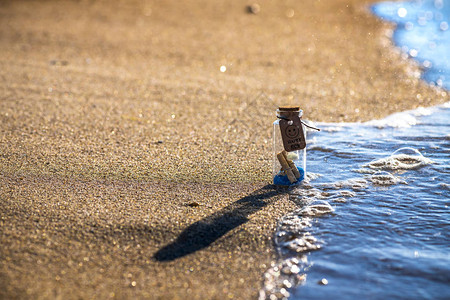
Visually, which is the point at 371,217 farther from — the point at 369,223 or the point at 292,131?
the point at 292,131

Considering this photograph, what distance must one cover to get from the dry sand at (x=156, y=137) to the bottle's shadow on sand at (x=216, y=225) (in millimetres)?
11

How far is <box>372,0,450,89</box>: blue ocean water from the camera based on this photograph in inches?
303

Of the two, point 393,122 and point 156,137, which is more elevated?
point 393,122

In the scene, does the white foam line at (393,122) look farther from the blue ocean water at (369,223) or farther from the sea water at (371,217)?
the blue ocean water at (369,223)

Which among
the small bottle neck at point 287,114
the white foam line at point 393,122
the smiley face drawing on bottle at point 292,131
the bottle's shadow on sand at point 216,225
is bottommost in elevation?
the bottle's shadow on sand at point 216,225

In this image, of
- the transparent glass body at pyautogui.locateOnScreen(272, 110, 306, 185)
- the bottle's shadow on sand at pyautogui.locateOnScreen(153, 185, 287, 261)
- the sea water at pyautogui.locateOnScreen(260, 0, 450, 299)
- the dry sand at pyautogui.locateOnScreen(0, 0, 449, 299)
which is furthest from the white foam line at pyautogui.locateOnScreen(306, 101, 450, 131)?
the bottle's shadow on sand at pyautogui.locateOnScreen(153, 185, 287, 261)

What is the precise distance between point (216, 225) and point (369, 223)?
0.86 m

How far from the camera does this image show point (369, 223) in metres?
2.90

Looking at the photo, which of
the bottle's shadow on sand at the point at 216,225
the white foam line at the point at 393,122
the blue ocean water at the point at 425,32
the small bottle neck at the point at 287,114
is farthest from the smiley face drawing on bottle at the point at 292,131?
the blue ocean water at the point at 425,32

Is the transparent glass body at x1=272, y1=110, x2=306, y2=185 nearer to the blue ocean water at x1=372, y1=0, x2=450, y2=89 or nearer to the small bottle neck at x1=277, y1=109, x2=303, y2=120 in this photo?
the small bottle neck at x1=277, y1=109, x2=303, y2=120

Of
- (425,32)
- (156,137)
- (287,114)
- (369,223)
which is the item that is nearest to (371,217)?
(369,223)

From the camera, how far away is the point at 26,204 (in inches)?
119

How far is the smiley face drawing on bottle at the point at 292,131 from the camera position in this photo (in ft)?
11.0

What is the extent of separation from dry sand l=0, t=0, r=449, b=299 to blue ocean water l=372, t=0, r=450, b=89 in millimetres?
354
